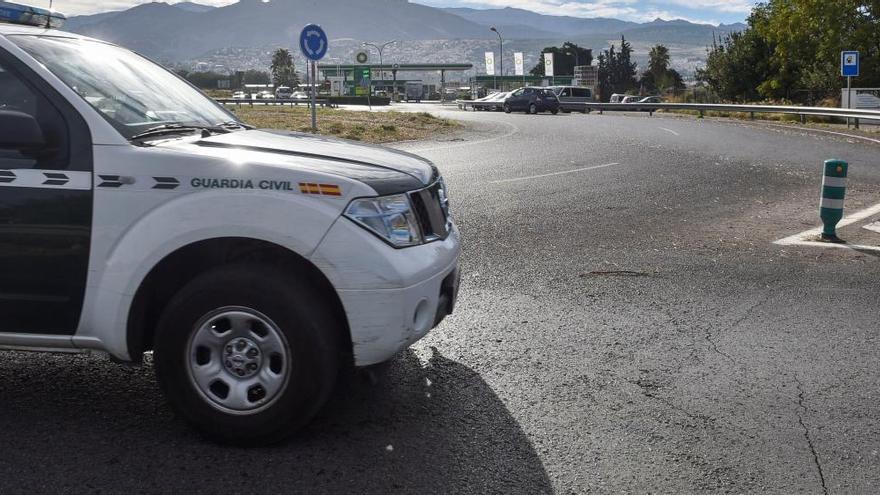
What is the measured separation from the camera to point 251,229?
3398mm

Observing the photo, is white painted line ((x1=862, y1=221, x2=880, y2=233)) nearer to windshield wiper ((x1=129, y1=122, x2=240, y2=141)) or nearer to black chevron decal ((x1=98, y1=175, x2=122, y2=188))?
windshield wiper ((x1=129, y1=122, x2=240, y2=141))

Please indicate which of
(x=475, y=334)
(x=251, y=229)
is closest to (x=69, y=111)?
(x=251, y=229)

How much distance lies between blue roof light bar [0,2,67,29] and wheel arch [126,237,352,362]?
166 centimetres

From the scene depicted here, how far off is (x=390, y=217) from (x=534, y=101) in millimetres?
44886

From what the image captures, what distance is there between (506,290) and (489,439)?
2.76 metres

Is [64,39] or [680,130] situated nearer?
[64,39]

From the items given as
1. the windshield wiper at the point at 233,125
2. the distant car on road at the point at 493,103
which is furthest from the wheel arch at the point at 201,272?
the distant car on road at the point at 493,103

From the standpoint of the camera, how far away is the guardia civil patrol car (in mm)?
3393

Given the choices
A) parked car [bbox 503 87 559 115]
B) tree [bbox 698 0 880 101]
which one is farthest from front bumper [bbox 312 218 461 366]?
tree [bbox 698 0 880 101]

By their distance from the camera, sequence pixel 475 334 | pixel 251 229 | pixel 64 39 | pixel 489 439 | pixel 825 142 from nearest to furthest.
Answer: pixel 251 229, pixel 489 439, pixel 64 39, pixel 475 334, pixel 825 142

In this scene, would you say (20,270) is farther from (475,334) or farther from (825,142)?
(825,142)

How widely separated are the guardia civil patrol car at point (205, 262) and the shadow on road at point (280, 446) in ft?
0.66

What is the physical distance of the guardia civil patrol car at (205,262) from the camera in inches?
134

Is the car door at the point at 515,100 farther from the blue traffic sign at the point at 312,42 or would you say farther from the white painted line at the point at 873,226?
the white painted line at the point at 873,226
